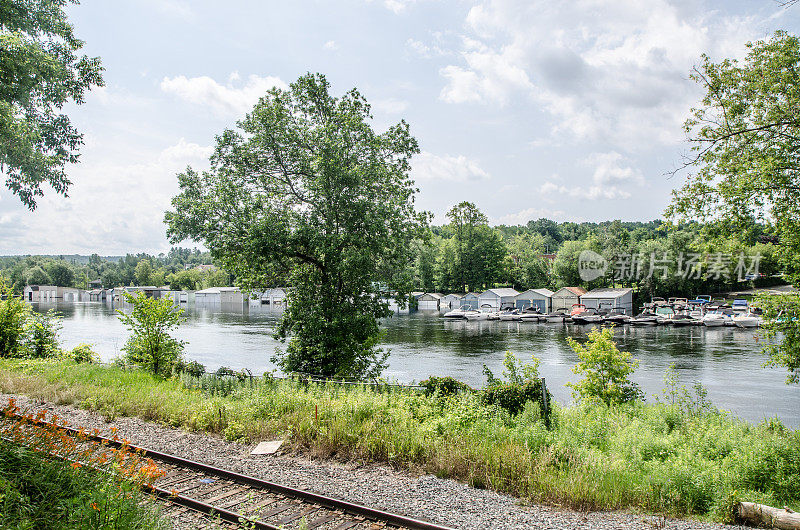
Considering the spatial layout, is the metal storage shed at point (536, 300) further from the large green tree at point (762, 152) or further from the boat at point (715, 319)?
the large green tree at point (762, 152)

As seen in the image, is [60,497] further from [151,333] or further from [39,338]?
[39,338]

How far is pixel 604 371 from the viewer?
47.5ft

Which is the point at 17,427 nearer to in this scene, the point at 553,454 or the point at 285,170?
the point at 553,454

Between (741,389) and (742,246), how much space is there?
49.5ft

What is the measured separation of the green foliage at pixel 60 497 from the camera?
4.83 meters

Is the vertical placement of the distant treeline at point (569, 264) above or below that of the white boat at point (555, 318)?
above

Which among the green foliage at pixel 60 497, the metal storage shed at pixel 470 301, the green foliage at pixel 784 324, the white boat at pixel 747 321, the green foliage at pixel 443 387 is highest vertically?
the green foliage at pixel 784 324

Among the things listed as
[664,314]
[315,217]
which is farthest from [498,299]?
[315,217]

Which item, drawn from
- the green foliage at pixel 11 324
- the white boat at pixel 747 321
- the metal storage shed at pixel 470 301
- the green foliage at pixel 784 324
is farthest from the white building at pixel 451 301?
the green foliage at pixel 784 324

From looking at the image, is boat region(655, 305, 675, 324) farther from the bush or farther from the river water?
the bush

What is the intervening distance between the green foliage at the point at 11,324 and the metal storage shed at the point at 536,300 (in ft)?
207

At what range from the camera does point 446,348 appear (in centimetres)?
3962

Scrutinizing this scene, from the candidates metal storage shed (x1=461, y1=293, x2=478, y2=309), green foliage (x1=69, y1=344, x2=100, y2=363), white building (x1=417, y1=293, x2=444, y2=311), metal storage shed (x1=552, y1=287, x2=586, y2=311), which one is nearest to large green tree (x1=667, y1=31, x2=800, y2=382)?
green foliage (x1=69, y1=344, x2=100, y2=363)

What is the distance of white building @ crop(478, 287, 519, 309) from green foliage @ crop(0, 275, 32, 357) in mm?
64181
